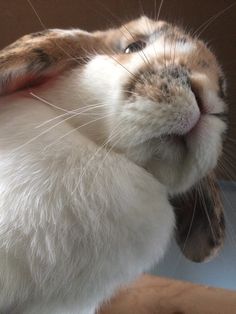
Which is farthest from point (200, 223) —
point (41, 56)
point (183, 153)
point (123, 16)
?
point (123, 16)

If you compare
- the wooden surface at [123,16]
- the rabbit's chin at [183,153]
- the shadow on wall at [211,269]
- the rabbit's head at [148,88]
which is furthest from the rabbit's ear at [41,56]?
the shadow on wall at [211,269]

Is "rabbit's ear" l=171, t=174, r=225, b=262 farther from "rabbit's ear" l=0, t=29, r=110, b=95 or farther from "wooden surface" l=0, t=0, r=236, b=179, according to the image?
"wooden surface" l=0, t=0, r=236, b=179

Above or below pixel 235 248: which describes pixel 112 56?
above

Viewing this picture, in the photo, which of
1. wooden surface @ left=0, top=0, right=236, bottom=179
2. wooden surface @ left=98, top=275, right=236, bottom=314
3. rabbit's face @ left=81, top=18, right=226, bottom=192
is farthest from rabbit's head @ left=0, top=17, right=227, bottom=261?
wooden surface @ left=0, top=0, right=236, bottom=179

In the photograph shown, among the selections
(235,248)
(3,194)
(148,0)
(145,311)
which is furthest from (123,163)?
(148,0)

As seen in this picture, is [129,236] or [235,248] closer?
[129,236]

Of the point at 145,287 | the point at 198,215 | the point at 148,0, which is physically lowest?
the point at 145,287

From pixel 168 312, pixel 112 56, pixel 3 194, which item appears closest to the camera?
pixel 3 194

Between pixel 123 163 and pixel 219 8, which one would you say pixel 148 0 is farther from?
pixel 123 163
